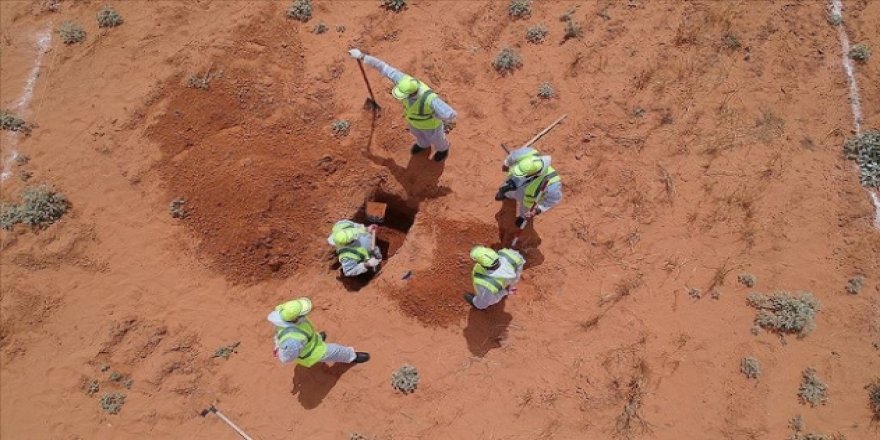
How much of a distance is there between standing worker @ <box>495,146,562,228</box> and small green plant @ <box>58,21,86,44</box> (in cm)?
1008

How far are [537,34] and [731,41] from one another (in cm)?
378

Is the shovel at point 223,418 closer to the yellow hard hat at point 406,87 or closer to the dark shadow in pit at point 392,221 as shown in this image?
the dark shadow in pit at point 392,221

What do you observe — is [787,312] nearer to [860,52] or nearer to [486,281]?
[486,281]

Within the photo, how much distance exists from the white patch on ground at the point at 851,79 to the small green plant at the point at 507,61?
6.16 metres

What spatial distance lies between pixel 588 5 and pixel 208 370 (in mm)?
10207

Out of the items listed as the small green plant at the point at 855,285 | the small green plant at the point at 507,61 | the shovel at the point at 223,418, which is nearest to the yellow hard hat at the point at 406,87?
the small green plant at the point at 507,61

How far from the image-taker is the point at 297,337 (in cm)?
738

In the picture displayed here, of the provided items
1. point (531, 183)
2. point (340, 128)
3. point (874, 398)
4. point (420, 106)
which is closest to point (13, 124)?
point (340, 128)

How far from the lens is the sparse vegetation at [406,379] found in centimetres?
838

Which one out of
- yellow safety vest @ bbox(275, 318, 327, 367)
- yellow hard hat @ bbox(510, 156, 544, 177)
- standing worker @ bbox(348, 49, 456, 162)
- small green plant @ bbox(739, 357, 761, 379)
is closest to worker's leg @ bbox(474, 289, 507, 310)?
yellow hard hat @ bbox(510, 156, 544, 177)

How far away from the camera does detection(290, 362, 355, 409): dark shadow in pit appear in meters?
8.55

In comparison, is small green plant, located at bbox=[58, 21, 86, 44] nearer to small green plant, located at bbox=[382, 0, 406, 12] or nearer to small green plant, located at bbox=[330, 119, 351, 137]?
small green plant, located at bbox=[330, 119, 351, 137]

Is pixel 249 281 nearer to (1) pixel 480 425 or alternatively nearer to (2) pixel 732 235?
(1) pixel 480 425

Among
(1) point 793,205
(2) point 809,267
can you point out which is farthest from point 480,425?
(1) point 793,205
